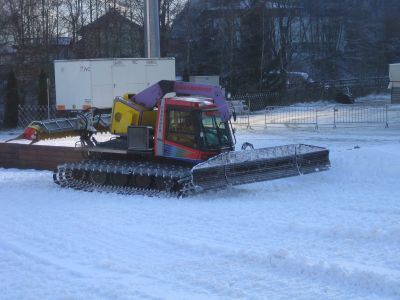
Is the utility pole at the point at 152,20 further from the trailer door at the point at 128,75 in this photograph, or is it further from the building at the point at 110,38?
the building at the point at 110,38

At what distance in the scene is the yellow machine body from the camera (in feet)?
47.7

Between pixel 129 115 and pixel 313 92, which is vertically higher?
pixel 129 115

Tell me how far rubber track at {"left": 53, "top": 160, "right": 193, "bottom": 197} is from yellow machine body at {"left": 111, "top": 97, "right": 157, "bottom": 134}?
87cm

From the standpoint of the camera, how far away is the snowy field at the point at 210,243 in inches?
263

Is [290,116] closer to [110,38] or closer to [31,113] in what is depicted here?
[31,113]

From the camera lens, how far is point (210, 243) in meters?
8.57

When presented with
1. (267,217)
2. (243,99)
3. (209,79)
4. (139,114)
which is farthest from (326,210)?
(209,79)

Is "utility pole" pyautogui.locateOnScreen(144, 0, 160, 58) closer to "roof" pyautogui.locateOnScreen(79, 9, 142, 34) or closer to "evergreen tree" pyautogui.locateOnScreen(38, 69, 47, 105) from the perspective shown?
"evergreen tree" pyautogui.locateOnScreen(38, 69, 47, 105)

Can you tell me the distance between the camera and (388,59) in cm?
6500

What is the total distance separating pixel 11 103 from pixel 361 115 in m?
19.5

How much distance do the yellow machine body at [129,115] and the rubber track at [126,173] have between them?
2.87ft

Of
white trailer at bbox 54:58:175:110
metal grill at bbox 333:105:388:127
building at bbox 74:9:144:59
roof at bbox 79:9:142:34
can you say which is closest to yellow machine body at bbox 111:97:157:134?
white trailer at bbox 54:58:175:110

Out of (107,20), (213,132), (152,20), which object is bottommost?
(213,132)

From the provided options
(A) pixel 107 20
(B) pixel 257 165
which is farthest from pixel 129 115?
(A) pixel 107 20
